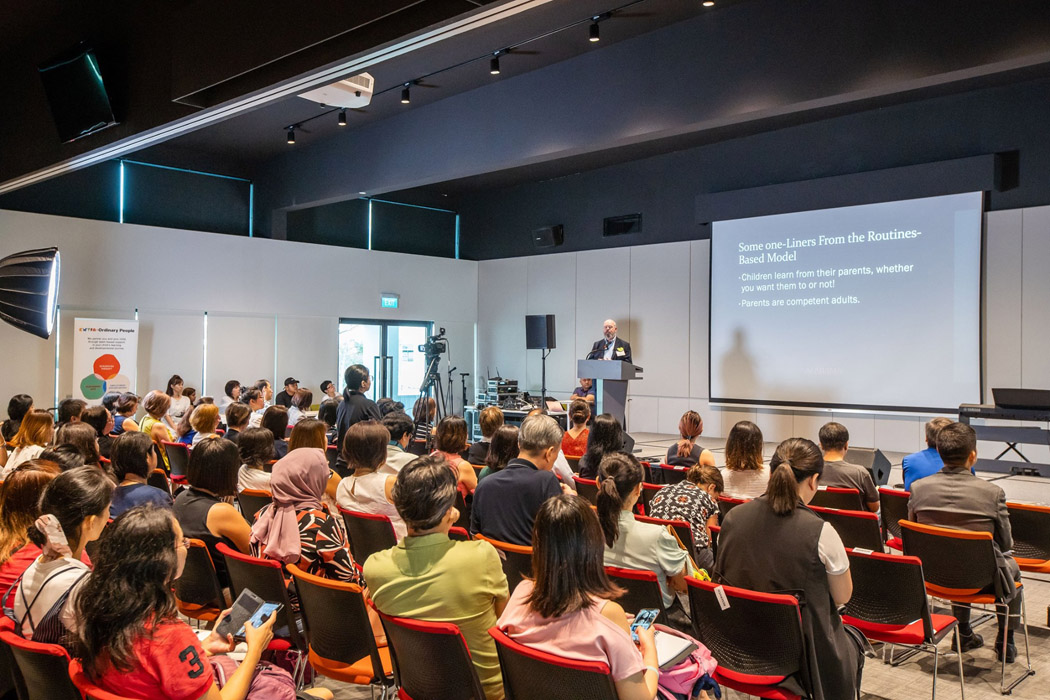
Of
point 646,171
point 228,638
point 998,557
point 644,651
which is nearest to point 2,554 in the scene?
point 228,638

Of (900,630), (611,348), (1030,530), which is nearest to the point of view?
(900,630)

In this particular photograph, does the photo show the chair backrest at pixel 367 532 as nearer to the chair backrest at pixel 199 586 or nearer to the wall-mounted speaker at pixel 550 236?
the chair backrest at pixel 199 586

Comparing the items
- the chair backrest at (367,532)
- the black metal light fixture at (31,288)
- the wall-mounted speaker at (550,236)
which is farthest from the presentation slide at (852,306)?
the black metal light fixture at (31,288)

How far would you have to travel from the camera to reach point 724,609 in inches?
102

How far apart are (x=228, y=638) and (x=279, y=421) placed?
13.6ft

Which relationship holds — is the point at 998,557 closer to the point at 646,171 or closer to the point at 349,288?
the point at 646,171

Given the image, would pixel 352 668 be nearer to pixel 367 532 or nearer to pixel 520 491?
pixel 367 532

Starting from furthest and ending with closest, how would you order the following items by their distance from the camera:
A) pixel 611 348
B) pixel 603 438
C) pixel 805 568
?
pixel 611 348 < pixel 603 438 < pixel 805 568

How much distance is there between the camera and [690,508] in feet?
11.9

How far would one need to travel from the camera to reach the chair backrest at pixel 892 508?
433 cm

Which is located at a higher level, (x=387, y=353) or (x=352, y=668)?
(x=387, y=353)

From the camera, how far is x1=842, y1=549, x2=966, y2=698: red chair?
3.01 meters

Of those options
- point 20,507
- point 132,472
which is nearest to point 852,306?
point 132,472

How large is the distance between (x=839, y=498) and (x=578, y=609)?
2982 millimetres
